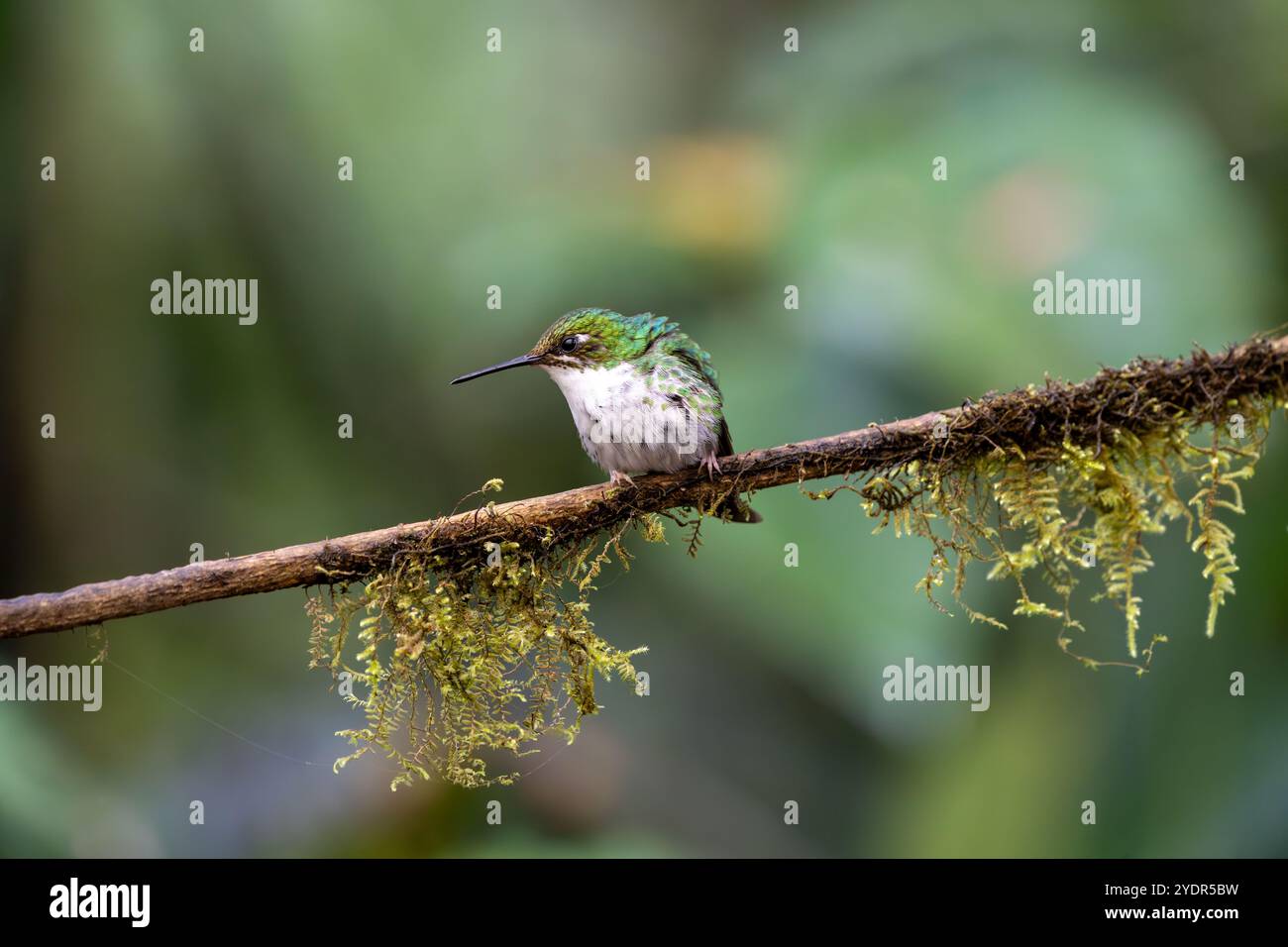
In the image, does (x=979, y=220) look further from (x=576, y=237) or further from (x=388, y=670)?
(x=388, y=670)

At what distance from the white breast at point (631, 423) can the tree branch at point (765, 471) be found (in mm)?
90

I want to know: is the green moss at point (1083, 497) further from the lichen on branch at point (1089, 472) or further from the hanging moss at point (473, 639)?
the hanging moss at point (473, 639)

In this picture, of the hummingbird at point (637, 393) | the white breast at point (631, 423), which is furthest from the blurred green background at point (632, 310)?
the white breast at point (631, 423)

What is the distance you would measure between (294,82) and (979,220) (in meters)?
3.50

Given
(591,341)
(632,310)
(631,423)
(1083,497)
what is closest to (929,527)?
(1083,497)

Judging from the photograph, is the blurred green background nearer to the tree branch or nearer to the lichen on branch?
the lichen on branch

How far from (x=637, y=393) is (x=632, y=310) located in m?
2.26

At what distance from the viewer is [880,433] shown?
111 inches

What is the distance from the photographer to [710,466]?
10.2 feet

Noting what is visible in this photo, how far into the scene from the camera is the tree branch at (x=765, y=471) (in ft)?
8.62

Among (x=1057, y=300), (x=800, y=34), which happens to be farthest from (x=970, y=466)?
(x=800, y=34)

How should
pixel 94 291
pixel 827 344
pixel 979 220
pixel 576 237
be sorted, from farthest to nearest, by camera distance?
pixel 94 291, pixel 576 237, pixel 979 220, pixel 827 344

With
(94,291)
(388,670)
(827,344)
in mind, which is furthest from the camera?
(94,291)

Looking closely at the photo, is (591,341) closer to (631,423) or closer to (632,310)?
(631,423)
